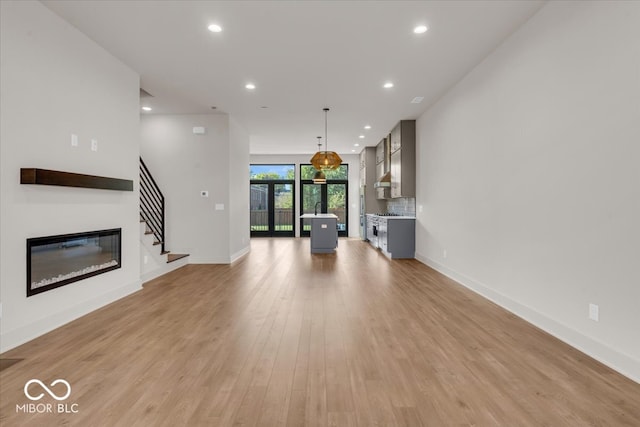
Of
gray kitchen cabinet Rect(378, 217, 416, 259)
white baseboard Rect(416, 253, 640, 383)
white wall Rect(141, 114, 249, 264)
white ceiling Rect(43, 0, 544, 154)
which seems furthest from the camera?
gray kitchen cabinet Rect(378, 217, 416, 259)

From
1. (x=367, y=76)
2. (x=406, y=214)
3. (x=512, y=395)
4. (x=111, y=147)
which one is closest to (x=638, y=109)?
(x=512, y=395)

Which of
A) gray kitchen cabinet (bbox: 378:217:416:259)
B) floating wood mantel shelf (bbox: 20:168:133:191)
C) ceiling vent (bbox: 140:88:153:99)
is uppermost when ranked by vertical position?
ceiling vent (bbox: 140:88:153:99)

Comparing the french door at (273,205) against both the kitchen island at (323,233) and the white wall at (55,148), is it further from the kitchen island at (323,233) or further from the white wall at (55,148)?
the white wall at (55,148)

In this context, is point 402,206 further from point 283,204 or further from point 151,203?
point 151,203

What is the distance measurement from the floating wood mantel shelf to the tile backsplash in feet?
18.9

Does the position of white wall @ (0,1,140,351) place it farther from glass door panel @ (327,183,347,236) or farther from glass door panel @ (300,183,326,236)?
glass door panel @ (327,183,347,236)

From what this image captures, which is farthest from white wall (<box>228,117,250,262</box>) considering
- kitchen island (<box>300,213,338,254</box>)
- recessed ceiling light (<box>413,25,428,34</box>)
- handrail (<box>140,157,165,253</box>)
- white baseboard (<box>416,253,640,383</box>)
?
white baseboard (<box>416,253,640,383</box>)

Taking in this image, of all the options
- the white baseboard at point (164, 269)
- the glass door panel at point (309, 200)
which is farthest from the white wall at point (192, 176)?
the glass door panel at point (309, 200)

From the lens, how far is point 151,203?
21.7ft

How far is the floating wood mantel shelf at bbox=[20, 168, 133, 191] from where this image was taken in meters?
2.91

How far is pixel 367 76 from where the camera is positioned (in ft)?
15.8

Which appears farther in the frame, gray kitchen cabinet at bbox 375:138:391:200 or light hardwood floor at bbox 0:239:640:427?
gray kitchen cabinet at bbox 375:138:391:200

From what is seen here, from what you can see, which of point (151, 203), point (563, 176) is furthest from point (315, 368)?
point (151, 203)

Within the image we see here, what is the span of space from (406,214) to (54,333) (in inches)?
275
